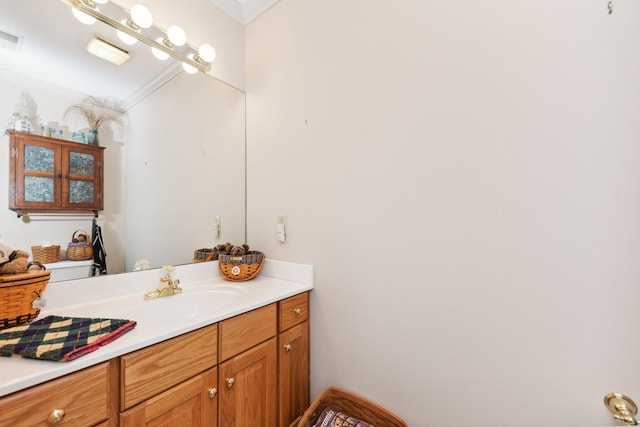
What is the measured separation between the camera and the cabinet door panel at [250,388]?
3.25 ft

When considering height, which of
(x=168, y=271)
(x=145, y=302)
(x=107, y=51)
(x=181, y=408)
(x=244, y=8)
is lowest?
(x=181, y=408)

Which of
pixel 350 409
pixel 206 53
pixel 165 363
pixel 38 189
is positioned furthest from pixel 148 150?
pixel 350 409

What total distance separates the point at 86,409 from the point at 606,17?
1.87 m

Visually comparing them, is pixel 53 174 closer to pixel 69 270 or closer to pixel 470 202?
pixel 69 270

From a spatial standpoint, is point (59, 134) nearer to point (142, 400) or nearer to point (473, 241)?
point (142, 400)

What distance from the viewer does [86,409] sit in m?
0.67

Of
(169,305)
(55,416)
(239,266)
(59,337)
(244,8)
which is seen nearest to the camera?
(55,416)

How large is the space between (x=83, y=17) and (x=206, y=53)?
0.54 metres

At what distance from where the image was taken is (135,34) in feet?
4.17

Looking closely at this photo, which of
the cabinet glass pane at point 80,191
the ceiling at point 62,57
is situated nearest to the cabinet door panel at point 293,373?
the cabinet glass pane at point 80,191

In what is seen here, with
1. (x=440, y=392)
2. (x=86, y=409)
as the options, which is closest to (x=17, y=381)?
(x=86, y=409)

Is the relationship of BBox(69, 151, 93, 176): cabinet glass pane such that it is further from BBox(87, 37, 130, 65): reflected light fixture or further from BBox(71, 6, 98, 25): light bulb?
BBox(71, 6, 98, 25): light bulb

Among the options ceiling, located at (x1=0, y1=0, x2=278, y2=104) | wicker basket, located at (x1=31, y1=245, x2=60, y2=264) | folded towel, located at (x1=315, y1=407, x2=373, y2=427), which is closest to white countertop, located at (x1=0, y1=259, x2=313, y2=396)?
wicker basket, located at (x1=31, y1=245, x2=60, y2=264)

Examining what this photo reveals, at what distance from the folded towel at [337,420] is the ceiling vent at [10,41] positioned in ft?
6.48
